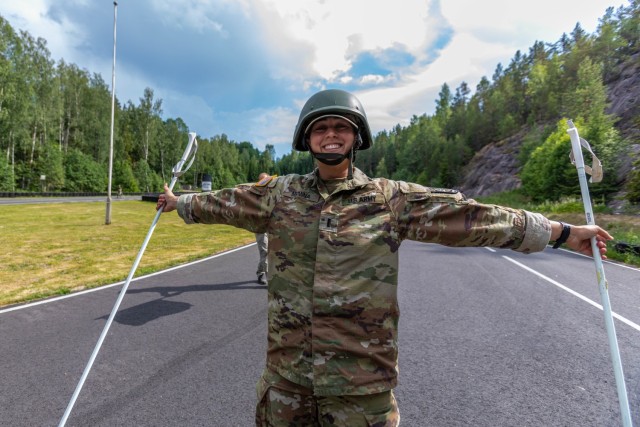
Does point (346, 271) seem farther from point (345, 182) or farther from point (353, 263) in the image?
point (345, 182)

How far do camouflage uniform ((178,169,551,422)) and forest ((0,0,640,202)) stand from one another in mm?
21256

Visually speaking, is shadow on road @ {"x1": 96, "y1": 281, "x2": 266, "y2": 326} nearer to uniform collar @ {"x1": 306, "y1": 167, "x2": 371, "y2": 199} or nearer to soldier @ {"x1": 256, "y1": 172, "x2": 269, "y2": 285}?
soldier @ {"x1": 256, "y1": 172, "x2": 269, "y2": 285}

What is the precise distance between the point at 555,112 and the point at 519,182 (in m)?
19.0

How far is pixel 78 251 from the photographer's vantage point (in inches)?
445

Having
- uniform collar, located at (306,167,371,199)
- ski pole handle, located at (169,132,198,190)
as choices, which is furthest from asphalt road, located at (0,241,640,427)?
uniform collar, located at (306,167,371,199)

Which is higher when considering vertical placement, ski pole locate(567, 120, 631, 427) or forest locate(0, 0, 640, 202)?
forest locate(0, 0, 640, 202)

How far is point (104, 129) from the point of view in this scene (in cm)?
5525

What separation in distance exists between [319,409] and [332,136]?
55.0 inches

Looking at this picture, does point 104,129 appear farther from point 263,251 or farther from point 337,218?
point 337,218

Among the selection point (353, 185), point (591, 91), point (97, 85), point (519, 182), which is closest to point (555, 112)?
point (591, 91)

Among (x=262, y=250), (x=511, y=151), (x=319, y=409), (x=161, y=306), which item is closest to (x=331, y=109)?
(x=319, y=409)

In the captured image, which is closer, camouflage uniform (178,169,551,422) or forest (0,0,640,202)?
camouflage uniform (178,169,551,422)

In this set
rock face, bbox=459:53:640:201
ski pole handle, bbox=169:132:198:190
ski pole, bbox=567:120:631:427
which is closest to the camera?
ski pole, bbox=567:120:631:427

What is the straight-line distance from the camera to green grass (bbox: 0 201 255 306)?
754 centimetres
